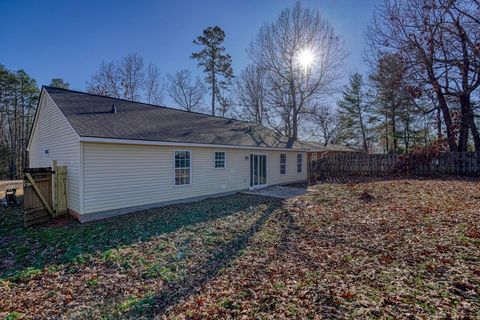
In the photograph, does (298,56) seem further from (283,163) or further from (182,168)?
(182,168)

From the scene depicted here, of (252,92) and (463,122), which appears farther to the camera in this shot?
(252,92)

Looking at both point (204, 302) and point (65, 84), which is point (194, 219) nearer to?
point (204, 302)

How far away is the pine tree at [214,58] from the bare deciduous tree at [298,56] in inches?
174

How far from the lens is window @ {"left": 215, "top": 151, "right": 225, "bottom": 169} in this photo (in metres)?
11.1

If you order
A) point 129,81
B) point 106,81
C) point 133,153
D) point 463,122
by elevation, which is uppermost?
point 129,81

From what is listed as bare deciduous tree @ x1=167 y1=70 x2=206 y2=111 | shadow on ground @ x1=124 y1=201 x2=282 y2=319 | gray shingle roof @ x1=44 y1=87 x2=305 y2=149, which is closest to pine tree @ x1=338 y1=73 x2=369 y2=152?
bare deciduous tree @ x1=167 y1=70 x2=206 y2=111

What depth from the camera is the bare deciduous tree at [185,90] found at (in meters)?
27.8

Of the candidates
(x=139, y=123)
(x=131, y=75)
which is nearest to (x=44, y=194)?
(x=139, y=123)

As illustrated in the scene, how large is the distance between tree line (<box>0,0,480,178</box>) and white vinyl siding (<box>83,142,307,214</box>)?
412 inches

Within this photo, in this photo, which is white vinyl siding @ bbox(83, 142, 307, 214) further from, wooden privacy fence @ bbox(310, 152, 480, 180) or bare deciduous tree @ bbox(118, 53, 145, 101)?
bare deciduous tree @ bbox(118, 53, 145, 101)

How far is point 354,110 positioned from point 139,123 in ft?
99.9

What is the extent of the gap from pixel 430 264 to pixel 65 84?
3301 centimetres

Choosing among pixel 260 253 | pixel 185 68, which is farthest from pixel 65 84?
pixel 260 253

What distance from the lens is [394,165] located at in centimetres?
1658
